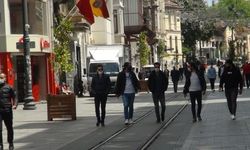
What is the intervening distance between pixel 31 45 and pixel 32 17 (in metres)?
4.22

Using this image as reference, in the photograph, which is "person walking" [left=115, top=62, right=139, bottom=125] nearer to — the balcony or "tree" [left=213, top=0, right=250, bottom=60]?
the balcony

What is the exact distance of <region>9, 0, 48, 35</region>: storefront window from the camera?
40531 mm

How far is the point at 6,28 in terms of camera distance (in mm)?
39750

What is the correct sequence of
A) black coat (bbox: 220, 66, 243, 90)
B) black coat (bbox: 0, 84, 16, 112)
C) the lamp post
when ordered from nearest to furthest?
1. black coat (bbox: 0, 84, 16, 112)
2. black coat (bbox: 220, 66, 243, 90)
3. the lamp post

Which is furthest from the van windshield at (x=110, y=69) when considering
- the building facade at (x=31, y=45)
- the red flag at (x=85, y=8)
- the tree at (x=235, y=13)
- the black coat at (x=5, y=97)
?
the tree at (x=235, y=13)

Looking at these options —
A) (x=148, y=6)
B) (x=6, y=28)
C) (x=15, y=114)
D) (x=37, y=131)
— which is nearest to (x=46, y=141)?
(x=37, y=131)

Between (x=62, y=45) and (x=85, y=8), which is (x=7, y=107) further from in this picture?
(x=85, y=8)

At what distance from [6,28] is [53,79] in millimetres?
5087

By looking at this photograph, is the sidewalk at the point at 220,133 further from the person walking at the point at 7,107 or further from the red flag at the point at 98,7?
the red flag at the point at 98,7

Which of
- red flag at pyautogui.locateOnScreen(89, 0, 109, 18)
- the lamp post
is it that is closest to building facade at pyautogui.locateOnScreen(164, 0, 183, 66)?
red flag at pyautogui.locateOnScreen(89, 0, 109, 18)

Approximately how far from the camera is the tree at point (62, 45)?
1534 inches

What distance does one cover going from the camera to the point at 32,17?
138 ft

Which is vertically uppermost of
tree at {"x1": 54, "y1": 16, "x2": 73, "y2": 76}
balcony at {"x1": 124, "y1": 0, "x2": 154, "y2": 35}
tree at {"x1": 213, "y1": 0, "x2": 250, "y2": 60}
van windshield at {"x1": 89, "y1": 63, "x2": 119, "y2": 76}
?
tree at {"x1": 213, "y1": 0, "x2": 250, "y2": 60}

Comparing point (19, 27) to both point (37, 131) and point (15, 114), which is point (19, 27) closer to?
point (15, 114)
